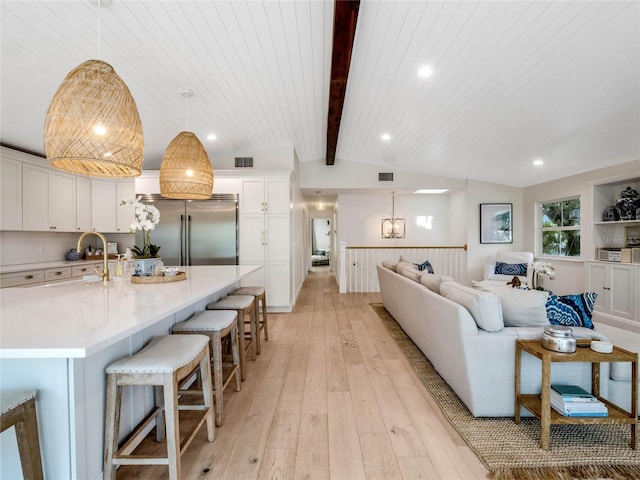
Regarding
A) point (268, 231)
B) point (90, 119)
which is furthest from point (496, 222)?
point (90, 119)

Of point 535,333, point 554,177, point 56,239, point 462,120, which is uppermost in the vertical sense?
point 462,120

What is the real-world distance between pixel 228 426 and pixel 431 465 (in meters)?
1.25

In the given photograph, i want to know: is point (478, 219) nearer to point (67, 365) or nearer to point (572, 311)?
point (572, 311)

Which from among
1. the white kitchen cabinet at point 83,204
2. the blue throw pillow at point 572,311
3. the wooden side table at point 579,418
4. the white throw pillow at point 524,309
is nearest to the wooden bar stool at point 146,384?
the wooden side table at point 579,418

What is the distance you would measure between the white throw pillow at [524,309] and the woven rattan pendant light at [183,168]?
255 centimetres

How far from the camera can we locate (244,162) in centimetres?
520

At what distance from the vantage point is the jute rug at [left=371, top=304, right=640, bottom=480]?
5.12 ft

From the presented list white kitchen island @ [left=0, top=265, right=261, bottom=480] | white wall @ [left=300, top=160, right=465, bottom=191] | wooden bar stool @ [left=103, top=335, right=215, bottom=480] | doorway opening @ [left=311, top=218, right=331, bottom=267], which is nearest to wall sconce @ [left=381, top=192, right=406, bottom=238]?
white wall @ [left=300, top=160, right=465, bottom=191]

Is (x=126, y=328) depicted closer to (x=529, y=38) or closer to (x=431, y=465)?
(x=431, y=465)

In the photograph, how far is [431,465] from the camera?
1.62m

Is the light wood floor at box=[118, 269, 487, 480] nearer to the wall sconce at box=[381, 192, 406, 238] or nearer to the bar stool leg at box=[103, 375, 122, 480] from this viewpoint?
the bar stool leg at box=[103, 375, 122, 480]

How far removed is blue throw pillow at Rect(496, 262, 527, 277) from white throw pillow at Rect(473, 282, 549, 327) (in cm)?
416

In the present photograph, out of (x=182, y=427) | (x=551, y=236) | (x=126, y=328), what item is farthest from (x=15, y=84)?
(x=551, y=236)

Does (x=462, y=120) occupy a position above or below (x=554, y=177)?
above
